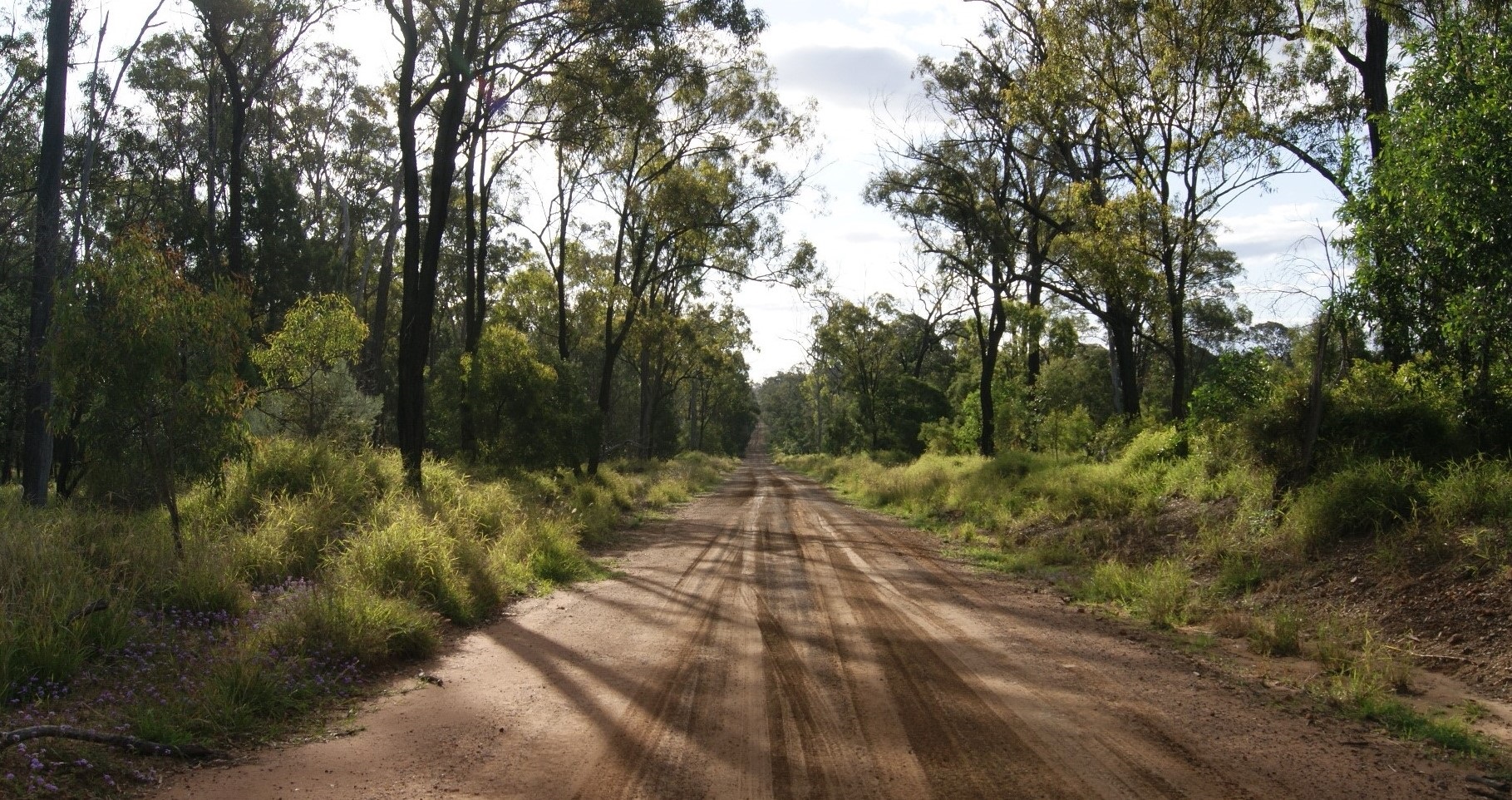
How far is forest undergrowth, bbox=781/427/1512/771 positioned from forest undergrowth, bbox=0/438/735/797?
22.1 feet

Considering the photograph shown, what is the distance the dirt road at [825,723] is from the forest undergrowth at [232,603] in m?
0.49

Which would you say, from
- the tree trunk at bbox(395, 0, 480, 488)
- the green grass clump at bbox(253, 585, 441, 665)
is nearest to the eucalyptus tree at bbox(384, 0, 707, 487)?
the tree trunk at bbox(395, 0, 480, 488)

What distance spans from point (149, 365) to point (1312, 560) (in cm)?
1165

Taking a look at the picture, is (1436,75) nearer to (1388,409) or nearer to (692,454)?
(1388,409)

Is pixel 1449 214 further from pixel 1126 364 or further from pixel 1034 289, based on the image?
pixel 1034 289

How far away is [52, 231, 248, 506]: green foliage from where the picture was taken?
312 inches

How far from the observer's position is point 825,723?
17.0 ft

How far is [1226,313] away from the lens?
174ft

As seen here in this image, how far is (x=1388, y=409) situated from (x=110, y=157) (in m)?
34.5

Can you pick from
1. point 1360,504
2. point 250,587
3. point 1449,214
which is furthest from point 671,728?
point 1449,214

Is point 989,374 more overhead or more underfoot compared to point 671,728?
more overhead

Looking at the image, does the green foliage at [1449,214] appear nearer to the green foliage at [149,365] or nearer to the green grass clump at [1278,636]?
the green grass clump at [1278,636]

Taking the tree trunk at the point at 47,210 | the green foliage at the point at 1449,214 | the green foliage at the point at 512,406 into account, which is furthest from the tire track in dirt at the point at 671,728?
the green foliage at the point at 512,406

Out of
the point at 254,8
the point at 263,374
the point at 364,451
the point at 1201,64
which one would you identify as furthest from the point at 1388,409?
the point at 254,8
